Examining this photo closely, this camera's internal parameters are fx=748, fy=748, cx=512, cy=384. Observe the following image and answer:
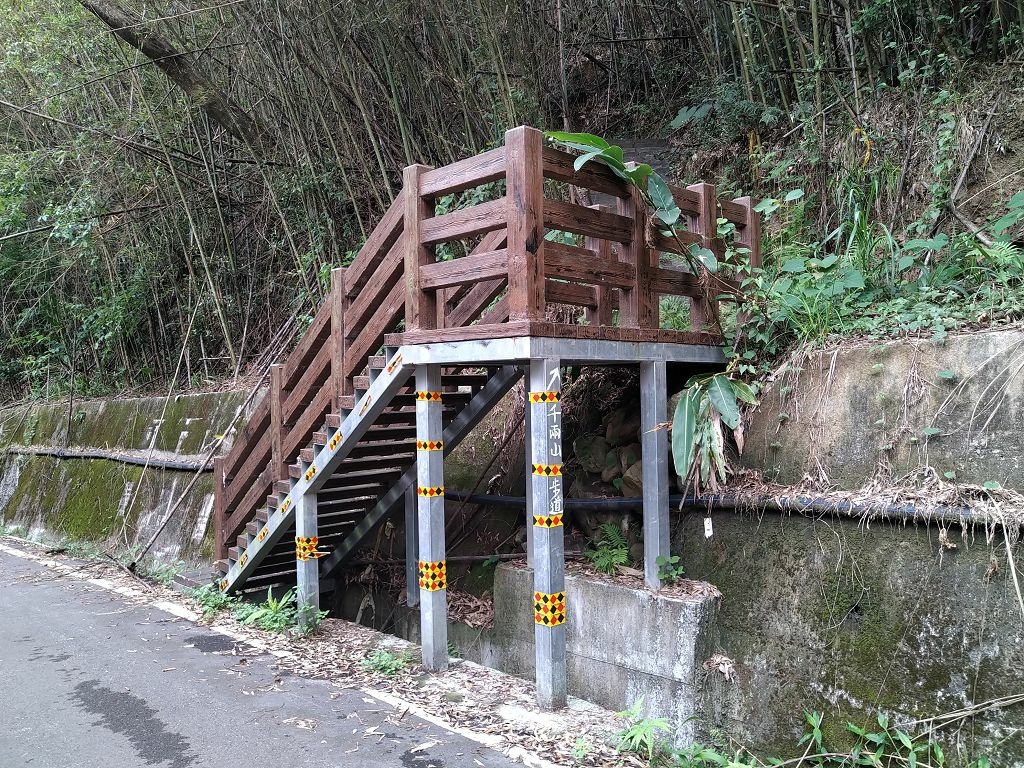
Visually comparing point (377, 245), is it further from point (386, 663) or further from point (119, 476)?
point (119, 476)

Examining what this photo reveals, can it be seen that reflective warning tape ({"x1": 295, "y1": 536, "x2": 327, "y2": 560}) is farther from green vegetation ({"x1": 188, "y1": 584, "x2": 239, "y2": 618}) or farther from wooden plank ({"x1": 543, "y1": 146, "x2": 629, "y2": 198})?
wooden plank ({"x1": 543, "y1": 146, "x2": 629, "y2": 198})

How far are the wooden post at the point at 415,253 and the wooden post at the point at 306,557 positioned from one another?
206cm

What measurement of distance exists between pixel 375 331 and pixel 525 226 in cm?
171

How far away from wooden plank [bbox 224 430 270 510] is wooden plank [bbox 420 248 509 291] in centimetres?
269

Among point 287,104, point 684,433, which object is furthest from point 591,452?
Answer: point 287,104

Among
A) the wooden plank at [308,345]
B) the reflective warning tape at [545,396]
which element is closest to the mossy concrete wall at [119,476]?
the wooden plank at [308,345]

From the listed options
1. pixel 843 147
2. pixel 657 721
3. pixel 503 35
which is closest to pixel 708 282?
pixel 843 147

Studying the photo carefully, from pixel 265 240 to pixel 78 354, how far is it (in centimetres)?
584

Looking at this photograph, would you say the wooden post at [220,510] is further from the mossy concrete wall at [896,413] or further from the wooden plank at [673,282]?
the mossy concrete wall at [896,413]

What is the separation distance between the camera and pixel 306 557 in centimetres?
623

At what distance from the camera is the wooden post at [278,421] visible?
657 centimetres

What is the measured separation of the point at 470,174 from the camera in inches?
184

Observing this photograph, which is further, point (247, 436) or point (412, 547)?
point (247, 436)

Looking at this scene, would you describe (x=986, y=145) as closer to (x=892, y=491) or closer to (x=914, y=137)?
(x=914, y=137)
